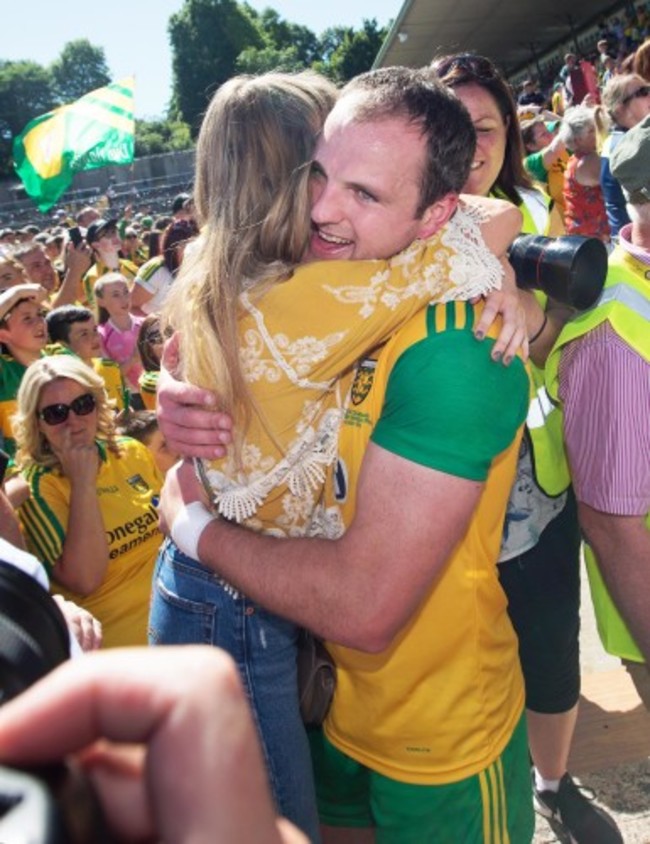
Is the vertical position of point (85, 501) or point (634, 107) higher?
point (634, 107)

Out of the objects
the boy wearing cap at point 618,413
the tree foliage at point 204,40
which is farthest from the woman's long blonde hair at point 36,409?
the tree foliage at point 204,40

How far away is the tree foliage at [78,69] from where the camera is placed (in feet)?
337

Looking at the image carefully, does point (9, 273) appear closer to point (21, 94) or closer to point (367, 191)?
point (367, 191)

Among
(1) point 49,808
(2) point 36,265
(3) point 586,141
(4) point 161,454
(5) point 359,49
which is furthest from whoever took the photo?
(5) point 359,49

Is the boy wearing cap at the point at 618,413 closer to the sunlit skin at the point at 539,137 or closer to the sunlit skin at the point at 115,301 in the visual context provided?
the sunlit skin at the point at 115,301

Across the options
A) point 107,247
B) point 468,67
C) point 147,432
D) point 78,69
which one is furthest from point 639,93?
point 78,69

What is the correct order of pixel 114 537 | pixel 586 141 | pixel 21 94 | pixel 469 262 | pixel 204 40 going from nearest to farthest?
pixel 469 262
pixel 114 537
pixel 586 141
pixel 204 40
pixel 21 94

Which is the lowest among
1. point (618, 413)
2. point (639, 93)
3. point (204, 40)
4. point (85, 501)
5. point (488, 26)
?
point (85, 501)

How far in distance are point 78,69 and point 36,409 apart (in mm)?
116429

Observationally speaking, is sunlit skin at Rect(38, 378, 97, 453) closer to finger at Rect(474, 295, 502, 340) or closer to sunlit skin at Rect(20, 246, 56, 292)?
finger at Rect(474, 295, 502, 340)

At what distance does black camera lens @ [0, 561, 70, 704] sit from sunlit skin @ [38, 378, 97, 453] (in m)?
2.18

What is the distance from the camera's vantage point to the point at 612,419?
5.36 ft

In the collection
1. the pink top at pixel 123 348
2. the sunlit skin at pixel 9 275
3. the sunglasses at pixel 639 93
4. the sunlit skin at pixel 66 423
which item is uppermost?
the sunglasses at pixel 639 93

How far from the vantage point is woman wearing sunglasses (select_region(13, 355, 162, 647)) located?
8.96 ft
